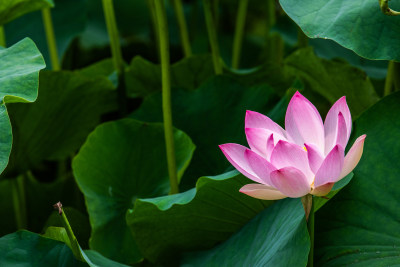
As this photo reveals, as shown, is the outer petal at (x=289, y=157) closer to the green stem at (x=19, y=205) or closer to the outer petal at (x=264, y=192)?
the outer petal at (x=264, y=192)

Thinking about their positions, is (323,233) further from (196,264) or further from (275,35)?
(275,35)

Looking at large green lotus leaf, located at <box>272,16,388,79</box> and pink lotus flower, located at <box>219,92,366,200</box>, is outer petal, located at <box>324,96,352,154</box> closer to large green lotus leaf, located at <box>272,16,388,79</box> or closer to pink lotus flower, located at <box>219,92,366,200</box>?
pink lotus flower, located at <box>219,92,366,200</box>

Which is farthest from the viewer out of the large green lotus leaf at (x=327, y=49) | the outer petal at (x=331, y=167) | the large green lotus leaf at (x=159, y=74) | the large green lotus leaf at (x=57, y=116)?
the large green lotus leaf at (x=327, y=49)

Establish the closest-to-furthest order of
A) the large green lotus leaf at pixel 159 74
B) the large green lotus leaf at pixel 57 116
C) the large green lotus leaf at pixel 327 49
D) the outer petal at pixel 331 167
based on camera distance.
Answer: the outer petal at pixel 331 167 → the large green lotus leaf at pixel 57 116 → the large green lotus leaf at pixel 159 74 → the large green lotus leaf at pixel 327 49

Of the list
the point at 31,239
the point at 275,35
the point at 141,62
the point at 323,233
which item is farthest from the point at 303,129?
the point at 275,35

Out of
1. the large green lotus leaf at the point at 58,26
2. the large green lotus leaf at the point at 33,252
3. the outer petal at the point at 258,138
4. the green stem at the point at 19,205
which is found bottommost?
the green stem at the point at 19,205

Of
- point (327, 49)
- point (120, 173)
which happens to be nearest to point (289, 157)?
point (120, 173)

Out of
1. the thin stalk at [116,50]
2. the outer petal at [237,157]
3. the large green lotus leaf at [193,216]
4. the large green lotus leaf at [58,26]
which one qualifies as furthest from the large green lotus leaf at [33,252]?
the large green lotus leaf at [58,26]

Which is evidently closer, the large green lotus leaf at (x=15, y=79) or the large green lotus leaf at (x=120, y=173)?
the large green lotus leaf at (x=15, y=79)
